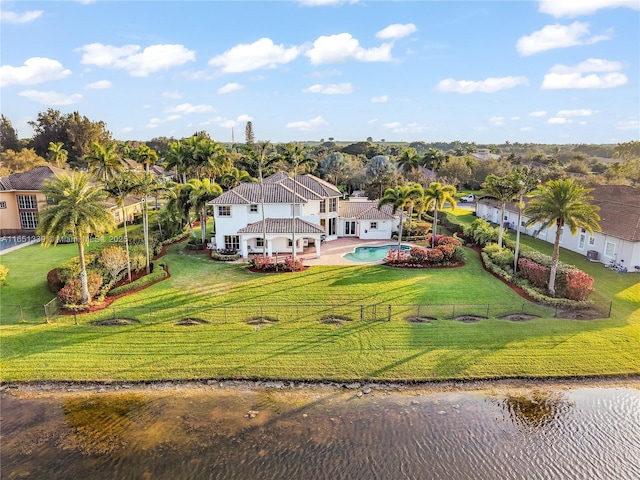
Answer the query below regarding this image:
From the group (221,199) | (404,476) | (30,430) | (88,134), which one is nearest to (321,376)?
(404,476)

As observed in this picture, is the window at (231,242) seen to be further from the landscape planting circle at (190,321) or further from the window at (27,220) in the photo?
the window at (27,220)

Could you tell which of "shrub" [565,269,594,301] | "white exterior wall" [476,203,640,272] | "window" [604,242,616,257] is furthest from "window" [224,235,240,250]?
"window" [604,242,616,257]

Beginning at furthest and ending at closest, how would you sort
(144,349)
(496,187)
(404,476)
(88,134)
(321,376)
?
(88,134) < (496,187) < (144,349) < (321,376) < (404,476)

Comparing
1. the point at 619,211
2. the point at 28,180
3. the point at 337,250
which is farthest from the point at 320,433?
the point at 28,180

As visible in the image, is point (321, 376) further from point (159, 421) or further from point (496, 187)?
point (496, 187)

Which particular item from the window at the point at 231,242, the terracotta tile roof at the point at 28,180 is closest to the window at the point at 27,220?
the terracotta tile roof at the point at 28,180

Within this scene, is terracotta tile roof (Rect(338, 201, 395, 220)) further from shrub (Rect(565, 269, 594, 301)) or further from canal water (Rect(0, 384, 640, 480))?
canal water (Rect(0, 384, 640, 480))
